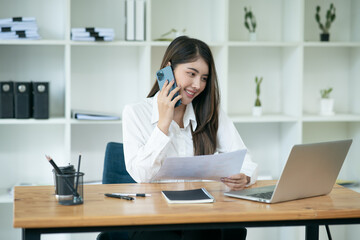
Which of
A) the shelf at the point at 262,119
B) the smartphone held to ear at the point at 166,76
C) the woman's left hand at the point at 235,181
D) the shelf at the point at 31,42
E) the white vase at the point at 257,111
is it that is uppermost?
the shelf at the point at 31,42

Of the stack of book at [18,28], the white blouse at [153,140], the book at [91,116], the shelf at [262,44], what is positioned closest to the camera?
the white blouse at [153,140]

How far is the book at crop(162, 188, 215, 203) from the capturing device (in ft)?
5.61

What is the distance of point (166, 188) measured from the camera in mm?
1943

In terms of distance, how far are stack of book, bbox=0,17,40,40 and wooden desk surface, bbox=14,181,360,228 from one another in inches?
58.7

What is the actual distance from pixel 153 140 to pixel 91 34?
1.29 metres

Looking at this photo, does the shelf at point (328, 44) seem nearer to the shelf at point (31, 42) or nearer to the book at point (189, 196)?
the shelf at point (31, 42)

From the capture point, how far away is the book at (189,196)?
1.71 meters

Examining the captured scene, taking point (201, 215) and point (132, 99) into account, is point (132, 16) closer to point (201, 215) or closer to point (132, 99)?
point (132, 99)

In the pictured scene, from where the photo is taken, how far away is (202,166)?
1.88 meters

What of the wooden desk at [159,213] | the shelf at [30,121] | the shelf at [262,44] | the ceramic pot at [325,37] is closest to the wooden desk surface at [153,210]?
the wooden desk at [159,213]

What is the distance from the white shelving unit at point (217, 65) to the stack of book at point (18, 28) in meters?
0.05

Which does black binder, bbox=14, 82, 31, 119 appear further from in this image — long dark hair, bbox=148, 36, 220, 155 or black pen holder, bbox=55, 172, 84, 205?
black pen holder, bbox=55, 172, 84, 205

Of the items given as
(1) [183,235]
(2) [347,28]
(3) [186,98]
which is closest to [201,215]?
(1) [183,235]

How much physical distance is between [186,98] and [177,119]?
0.15 meters
